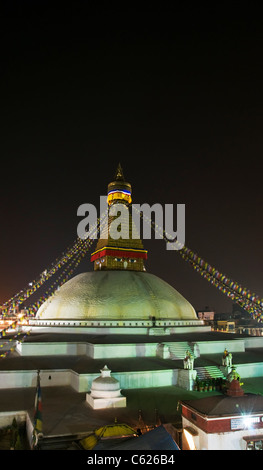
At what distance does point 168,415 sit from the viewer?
920 cm

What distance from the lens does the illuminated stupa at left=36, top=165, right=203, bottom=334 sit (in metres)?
16.2

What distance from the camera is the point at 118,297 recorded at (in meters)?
16.7

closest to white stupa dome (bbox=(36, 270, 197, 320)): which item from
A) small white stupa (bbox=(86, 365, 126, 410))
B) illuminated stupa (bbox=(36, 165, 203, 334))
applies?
illuminated stupa (bbox=(36, 165, 203, 334))

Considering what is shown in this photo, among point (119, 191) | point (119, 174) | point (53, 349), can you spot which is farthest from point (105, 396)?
point (119, 174)

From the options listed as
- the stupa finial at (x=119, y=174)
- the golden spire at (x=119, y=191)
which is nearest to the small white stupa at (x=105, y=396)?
the golden spire at (x=119, y=191)

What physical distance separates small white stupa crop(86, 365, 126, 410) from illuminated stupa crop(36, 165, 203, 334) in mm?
4987

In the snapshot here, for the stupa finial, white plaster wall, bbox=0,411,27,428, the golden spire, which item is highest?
the stupa finial

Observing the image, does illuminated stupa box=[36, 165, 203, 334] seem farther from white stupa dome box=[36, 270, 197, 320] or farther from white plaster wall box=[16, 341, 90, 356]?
white plaster wall box=[16, 341, 90, 356]

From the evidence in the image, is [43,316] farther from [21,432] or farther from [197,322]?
[21,432]

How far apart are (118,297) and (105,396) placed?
6.87m

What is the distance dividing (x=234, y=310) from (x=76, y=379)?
85.4m

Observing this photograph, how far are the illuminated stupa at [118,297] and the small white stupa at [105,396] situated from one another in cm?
499

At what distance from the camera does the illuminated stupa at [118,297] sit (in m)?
16.2

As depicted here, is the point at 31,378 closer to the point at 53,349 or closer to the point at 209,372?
the point at 53,349
